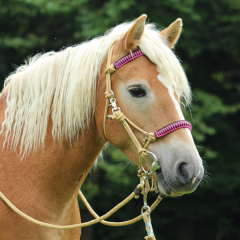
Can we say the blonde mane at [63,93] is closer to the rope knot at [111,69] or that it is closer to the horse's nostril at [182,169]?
the rope knot at [111,69]

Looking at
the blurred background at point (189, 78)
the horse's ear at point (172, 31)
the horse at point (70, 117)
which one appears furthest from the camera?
the blurred background at point (189, 78)

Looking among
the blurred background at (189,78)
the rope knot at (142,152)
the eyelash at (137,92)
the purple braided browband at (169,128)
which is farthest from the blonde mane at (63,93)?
the blurred background at (189,78)

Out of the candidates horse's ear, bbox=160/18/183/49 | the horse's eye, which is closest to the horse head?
the horse's eye

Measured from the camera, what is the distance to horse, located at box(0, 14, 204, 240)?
2100mm

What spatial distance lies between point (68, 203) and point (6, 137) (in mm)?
695

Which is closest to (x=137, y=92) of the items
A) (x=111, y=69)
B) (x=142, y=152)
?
(x=111, y=69)

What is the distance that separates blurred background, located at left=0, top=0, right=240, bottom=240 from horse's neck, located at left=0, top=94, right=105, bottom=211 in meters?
3.91

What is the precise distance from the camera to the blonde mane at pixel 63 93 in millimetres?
2236

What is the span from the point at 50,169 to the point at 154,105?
2.96 ft

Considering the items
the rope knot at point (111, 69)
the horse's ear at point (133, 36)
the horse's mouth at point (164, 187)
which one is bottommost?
the horse's mouth at point (164, 187)

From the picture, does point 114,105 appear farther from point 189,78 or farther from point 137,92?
point 189,78

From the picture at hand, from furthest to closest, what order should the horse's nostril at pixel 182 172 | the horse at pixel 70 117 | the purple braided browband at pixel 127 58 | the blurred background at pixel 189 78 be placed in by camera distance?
the blurred background at pixel 189 78
the purple braided browband at pixel 127 58
the horse at pixel 70 117
the horse's nostril at pixel 182 172

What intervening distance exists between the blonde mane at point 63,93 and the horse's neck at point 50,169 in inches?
2.7

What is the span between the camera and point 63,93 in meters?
2.27
